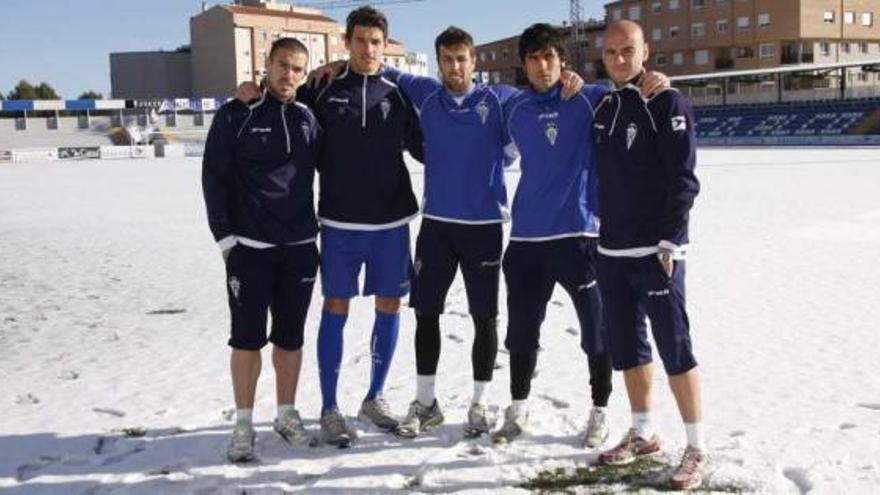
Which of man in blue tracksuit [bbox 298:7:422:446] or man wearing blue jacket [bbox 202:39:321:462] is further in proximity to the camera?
man in blue tracksuit [bbox 298:7:422:446]

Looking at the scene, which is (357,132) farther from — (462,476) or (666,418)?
(666,418)

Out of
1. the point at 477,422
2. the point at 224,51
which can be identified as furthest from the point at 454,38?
the point at 224,51

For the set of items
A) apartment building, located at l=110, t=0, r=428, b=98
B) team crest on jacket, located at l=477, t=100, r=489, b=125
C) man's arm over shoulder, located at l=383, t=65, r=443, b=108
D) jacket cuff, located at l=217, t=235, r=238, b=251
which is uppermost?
apartment building, located at l=110, t=0, r=428, b=98

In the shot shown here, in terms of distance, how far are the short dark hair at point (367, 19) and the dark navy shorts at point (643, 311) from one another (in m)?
1.79

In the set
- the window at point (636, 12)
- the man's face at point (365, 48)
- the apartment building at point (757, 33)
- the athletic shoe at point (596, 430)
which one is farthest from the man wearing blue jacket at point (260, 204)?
the window at point (636, 12)

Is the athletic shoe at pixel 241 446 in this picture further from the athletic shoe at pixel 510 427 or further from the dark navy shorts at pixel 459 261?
the athletic shoe at pixel 510 427

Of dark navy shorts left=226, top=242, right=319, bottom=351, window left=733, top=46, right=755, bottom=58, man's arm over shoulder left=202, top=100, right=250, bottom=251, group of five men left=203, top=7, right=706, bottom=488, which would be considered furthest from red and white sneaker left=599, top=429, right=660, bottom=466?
window left=733, top=46, right=755, bottom=58

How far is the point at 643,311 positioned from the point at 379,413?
1683 millimetres

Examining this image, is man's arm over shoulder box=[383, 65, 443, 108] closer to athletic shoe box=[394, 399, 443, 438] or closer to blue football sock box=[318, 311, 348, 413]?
blue football sock box=[318, 311, 348, 413]

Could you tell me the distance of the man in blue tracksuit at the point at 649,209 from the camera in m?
3.88

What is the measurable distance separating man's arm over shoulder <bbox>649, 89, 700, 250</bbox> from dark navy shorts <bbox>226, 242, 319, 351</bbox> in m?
1.94

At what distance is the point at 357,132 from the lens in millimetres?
4664

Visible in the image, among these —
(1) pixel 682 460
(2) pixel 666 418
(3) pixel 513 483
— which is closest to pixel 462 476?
(3) pixel 513 483

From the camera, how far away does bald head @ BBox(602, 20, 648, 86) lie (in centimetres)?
401
